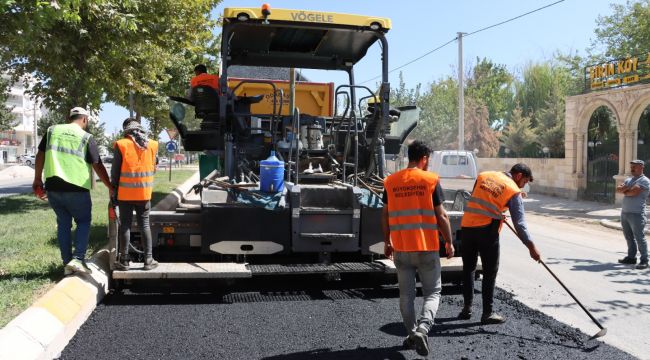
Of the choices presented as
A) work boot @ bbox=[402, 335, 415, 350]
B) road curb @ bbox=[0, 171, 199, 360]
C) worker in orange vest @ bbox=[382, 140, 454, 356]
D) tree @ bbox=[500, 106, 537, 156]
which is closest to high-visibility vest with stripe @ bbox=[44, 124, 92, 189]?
road curb @ bbox=[0, 171, 199, 360]

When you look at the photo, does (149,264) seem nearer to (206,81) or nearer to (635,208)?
(206,81)

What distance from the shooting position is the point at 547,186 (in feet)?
75.7

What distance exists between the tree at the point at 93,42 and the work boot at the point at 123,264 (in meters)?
3.43

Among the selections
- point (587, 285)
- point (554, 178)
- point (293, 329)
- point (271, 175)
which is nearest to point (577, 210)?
point (554, 178)

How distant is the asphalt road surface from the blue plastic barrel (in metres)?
2.84

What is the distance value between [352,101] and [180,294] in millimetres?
3092

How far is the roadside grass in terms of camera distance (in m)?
4.96

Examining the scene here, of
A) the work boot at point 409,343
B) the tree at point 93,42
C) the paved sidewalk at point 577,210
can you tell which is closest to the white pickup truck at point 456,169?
the paved sidewalk at point 577,210

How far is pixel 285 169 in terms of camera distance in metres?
6.78

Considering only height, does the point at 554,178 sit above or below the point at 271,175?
below

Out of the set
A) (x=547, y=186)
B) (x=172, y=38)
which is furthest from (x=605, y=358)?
(x=547, y=186)

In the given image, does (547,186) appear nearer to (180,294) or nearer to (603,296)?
(603,296)

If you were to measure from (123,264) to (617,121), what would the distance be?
1788 cm

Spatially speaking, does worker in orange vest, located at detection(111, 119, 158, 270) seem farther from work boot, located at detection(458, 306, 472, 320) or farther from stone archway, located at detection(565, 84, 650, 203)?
stone archway, located at detection(565, 84, 650, 203)
